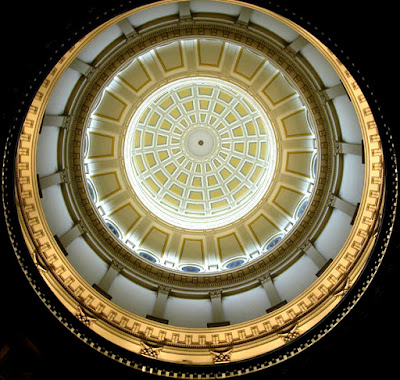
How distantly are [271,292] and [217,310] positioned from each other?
319cm

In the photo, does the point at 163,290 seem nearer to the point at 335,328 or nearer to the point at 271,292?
the point at 271,292

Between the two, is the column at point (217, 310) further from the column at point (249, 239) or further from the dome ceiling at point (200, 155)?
the column at point (249, 239)

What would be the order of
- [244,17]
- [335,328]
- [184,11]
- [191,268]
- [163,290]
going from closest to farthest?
1. [335,328]
2. [184,11]
3. [244,17]
4. [163,290]
5. [191,268]

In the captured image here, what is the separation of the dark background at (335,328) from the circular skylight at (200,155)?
14465 millimetres

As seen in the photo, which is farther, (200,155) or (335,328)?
(200,155)

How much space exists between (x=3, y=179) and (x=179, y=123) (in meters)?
21.3

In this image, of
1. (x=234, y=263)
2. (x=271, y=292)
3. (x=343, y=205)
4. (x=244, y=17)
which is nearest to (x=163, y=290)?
(x=234, y=263)

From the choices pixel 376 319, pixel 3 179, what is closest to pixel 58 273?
pixel 3 179

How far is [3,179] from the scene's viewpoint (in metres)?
11.2

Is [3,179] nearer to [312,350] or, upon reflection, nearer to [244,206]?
[312,350]

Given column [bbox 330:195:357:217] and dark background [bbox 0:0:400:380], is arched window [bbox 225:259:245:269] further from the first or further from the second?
dark background [bbox 0:0:400:380]

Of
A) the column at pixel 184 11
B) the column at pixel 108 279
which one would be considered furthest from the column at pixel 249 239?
the column at pixel 184 11

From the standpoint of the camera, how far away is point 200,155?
3241 cm

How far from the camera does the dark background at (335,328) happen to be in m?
9.69
